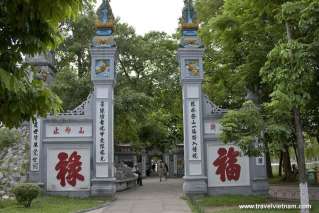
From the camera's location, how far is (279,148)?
902cm

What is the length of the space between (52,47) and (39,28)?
0.28 meters

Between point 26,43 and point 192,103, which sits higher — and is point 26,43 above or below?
below

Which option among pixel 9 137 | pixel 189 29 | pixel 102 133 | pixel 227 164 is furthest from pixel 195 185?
pixel 9 137

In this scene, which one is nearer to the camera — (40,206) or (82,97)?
(40,206)

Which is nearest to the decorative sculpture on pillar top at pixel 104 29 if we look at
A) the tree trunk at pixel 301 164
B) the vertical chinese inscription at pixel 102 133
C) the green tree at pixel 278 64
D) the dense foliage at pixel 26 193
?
the vertical chinese inscription at pixel 102 133

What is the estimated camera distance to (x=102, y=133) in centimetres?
1351

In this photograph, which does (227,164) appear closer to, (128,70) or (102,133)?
(102,133)

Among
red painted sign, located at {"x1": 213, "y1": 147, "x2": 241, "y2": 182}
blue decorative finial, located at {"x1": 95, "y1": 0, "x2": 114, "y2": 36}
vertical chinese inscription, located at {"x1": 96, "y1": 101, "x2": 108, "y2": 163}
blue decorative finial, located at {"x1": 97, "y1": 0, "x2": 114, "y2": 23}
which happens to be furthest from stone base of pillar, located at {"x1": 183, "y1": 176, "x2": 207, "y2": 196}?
blue decorative finial, located at {"x1": 97, "y1": 0, "x2": 114, "y2": 23}

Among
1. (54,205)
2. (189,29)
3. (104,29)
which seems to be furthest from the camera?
(104,29)

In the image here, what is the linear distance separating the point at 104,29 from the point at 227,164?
5.98 m

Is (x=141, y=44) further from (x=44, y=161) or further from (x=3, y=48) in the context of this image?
(x=3, y=48)

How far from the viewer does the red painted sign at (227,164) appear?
1344cm

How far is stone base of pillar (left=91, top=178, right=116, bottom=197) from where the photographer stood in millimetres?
13297

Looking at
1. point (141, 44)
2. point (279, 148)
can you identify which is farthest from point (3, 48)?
point (141, 44)
